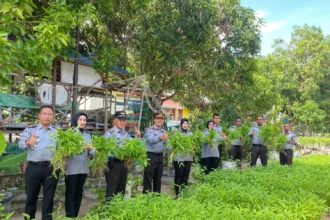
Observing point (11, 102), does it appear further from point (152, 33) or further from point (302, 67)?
point (302, 67)

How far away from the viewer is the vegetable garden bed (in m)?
3.14

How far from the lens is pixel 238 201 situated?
156 inches

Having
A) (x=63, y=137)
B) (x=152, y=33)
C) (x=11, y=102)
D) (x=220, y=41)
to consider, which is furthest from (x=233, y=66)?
(x=63, y=137)

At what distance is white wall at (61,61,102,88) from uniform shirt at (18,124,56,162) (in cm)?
316

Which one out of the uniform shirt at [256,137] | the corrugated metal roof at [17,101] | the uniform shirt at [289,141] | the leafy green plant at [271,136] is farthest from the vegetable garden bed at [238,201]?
the corrugated metal roof at [17,101]

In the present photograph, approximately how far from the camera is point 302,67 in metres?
20.9

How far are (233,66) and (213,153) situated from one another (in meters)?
3.70

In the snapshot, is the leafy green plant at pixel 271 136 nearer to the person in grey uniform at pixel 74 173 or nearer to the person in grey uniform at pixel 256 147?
the person in grey uniform at pixel 256 147

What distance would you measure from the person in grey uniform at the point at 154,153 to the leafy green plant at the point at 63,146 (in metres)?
1.52

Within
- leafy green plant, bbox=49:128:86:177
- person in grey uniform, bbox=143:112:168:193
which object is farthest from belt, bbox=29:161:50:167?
person in grey uniform, bbox=143:112:168:193

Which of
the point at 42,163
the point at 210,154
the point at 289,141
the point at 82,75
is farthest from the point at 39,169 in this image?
the point at 289,141

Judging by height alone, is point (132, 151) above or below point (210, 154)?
above

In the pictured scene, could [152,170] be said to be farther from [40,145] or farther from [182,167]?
[40,145]

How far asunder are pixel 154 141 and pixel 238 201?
5.44 feet
